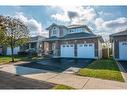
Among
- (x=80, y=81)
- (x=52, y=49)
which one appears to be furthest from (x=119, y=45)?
(x=80, y=81)

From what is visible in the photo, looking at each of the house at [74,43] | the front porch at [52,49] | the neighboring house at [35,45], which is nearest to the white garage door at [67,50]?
the house at [74,43]

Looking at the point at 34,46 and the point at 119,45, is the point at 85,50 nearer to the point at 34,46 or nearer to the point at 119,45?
the point at 119,45

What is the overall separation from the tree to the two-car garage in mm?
4089

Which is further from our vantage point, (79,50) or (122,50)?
(79,50)

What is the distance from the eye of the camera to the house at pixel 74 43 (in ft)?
56.3

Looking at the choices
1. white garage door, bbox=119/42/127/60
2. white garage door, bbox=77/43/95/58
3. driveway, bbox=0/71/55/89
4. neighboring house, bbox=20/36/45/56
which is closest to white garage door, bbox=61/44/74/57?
white garage door, bbox=77/43/95/58

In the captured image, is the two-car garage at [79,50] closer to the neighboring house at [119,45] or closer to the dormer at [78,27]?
the dormer at [78,27]

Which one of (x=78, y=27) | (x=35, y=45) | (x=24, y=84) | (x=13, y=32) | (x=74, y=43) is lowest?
(x=24, y=84)

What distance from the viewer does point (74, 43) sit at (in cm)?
1844

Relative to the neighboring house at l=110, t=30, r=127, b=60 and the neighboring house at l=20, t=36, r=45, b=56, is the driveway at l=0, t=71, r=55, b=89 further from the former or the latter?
the neighboring house at l=110, t=30, r=127, b=60

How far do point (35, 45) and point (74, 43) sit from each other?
4223 millimetres

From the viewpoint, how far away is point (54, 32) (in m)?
20.0
